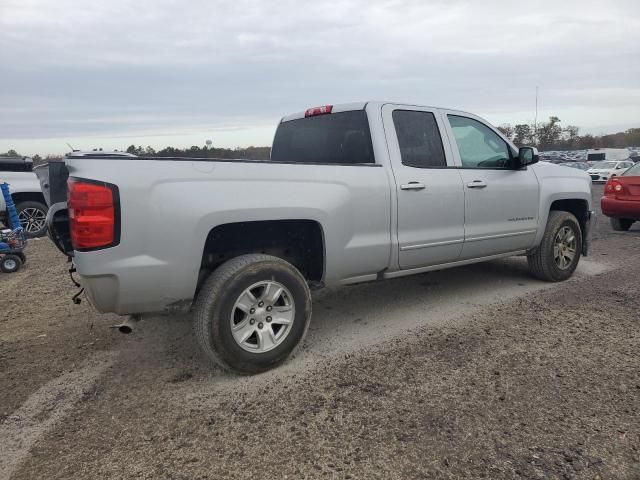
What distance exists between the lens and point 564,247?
5.57 m

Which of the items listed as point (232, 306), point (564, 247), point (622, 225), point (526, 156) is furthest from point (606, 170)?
point (232, 306)

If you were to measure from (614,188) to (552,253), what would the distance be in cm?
497

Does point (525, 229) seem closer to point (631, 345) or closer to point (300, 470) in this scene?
point (631, 345)

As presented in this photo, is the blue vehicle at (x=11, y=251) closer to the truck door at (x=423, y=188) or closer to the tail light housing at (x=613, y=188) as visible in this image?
the truck door at (x=423, y=188)

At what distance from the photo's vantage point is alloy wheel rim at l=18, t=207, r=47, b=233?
33.0ft

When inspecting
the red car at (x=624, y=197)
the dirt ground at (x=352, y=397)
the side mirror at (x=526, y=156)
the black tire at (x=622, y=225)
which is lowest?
the dirt ground at (x=352, y=397)

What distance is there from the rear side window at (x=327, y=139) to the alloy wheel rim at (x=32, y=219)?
7505mm

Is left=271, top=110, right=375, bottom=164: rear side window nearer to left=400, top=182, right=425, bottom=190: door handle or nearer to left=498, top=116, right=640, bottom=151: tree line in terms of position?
left=400, top=182, right=425, bottom=190: door handle

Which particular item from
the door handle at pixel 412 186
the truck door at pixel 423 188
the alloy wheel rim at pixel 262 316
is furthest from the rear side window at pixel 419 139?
the alloy wheel rim at pixel 262 316

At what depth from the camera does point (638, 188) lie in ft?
28.9

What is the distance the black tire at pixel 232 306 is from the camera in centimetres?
309

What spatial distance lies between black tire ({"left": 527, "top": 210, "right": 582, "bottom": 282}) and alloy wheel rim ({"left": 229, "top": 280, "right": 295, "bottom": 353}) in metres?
3.37

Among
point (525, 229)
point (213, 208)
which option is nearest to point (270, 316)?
point (213, 208)

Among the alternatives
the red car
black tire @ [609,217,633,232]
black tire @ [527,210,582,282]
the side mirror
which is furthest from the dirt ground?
black tire @ [609,217,633,232]
